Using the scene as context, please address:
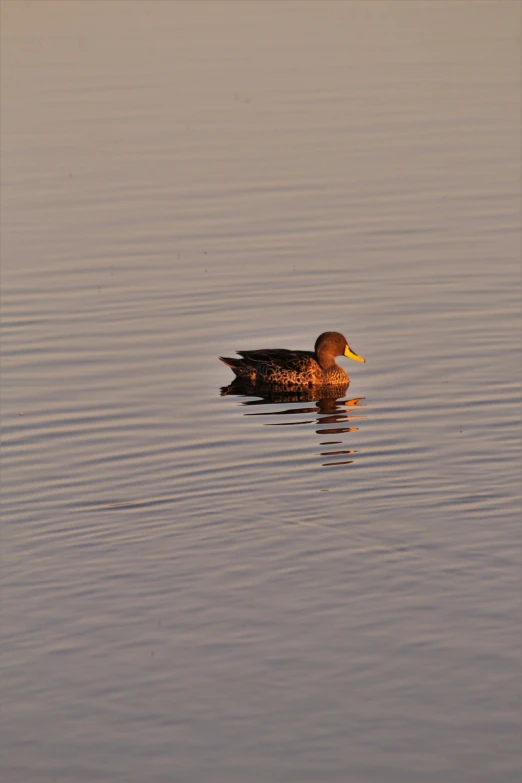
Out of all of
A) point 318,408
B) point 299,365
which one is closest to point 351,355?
point 299,365

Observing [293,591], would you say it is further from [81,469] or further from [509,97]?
[509,97]

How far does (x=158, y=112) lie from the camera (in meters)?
28.0

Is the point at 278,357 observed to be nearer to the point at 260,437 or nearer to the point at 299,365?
the point at 299,365

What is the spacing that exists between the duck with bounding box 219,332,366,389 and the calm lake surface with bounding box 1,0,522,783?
0.89 ft

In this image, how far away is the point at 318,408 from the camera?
49.4 feet

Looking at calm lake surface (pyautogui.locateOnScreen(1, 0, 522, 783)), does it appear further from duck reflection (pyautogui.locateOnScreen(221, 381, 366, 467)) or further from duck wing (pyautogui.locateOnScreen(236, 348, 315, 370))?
duck wing (pyautogui.locateOnScreen(236, 348, 315, 370))

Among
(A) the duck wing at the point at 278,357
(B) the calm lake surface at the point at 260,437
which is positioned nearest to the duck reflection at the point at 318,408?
(B) the calm lake surface at the point at 260,437

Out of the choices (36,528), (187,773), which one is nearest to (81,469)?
(36,528)

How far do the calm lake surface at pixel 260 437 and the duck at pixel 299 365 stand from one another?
0.89 ft

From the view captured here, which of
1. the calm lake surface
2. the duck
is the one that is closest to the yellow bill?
the duck

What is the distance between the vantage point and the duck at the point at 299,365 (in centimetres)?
1565

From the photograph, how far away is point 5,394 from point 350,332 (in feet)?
12.3

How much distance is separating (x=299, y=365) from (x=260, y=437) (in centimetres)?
230

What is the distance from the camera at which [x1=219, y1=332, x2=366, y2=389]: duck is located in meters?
15.6
